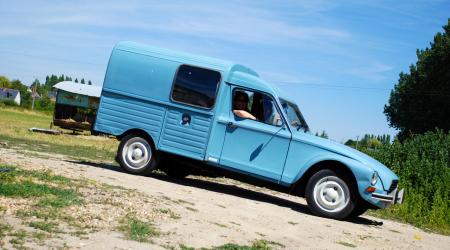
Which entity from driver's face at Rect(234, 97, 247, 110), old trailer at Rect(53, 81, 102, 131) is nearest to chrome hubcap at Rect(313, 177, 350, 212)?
driver's face at Rect(234, 97, 247, 110)

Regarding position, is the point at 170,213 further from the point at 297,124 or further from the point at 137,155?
the point at 137,155

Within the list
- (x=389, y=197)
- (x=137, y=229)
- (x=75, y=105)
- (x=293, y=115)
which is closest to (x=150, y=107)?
(x=293, y=115)

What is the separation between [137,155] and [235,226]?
4615mm

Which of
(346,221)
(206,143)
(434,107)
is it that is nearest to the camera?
(346,221)

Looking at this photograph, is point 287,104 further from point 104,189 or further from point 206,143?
point 104,189

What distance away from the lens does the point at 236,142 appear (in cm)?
1094

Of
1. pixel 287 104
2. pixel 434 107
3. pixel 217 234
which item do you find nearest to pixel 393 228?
pixel 287 104

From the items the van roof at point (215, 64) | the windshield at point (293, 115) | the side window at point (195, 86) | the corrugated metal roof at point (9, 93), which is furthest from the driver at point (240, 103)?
the corrugated metal roof at point (9, 93)

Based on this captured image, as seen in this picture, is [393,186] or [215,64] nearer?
[393,186]

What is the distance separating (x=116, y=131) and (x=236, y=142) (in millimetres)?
2589

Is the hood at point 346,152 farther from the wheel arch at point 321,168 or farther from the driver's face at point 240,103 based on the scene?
the driver's face at point 240,103

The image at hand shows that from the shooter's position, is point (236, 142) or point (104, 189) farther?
point (236, 142)

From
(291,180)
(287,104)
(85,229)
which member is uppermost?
(287,104)

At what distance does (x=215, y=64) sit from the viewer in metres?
11.3
